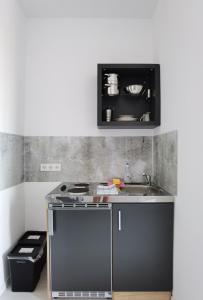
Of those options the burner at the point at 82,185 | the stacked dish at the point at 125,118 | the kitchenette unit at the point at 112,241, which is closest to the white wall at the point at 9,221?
the kitchenette unit at the point at 112,241

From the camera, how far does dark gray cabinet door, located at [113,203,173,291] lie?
184cm

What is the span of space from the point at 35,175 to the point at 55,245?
95 centimetres

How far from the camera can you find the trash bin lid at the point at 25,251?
6.42ft

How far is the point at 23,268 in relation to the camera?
197 centimetres

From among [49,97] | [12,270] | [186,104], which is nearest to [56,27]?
[49,97]

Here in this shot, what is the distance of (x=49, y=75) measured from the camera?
2.57 metres

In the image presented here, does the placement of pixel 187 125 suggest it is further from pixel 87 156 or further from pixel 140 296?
pixel 140 296

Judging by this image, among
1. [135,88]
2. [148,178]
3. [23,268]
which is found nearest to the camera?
[23,268]

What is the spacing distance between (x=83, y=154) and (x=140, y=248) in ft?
3.78

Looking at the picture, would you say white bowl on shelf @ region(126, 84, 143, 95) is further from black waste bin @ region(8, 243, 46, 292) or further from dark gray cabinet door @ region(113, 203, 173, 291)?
black waste bin @ region(8, 243, 46, 292)

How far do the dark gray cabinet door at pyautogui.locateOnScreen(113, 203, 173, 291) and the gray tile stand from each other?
1.02 meters

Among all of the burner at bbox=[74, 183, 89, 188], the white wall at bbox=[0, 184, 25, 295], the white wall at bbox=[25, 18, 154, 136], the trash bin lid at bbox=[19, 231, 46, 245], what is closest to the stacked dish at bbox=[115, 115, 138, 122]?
the white wall at bbox=[25, 18, 154, 136]

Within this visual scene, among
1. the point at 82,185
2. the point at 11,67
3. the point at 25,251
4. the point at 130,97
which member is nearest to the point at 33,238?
the point at 25,251

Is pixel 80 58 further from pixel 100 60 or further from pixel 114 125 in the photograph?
pixel 114 125
